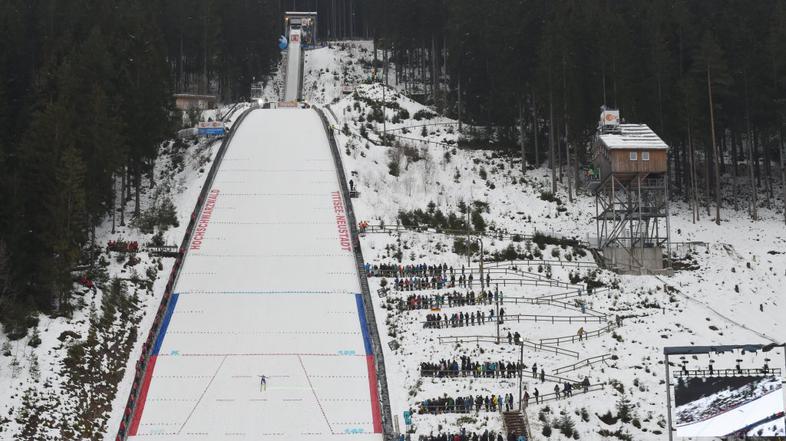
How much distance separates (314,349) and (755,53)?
3809cm

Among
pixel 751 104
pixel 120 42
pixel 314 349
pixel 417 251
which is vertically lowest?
pixel 314 349

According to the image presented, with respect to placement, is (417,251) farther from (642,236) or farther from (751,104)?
(751,104)

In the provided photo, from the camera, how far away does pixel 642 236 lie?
176ft

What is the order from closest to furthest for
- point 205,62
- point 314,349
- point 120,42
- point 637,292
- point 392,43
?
1. point 314,349
2. point 637,292
3. point 120,42
4. point 205,62
5. point 392,43

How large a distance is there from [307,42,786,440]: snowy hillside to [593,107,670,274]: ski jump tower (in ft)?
5.73

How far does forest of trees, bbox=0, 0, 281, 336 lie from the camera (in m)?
43.3

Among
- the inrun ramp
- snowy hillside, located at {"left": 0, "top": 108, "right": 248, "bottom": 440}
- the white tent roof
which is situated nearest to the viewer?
snowy hillside, located at {"left": 0, "top": 108, "right": 248, "bottom": 440}

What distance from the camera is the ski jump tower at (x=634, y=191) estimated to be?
53.6m

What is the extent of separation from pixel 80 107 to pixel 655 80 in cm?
3755

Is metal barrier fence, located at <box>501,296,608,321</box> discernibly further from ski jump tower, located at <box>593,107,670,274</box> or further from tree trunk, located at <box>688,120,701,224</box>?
tree trunk, located at <box>688,120,701,224</box>

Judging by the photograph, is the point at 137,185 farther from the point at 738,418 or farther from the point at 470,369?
the point at 738,418

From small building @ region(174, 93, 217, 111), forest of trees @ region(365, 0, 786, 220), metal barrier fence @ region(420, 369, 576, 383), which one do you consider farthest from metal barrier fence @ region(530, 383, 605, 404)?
small building @ region(174, 93, 217, 111)

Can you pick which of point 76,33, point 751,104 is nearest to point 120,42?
point 76,33

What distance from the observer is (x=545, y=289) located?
1940 inches
